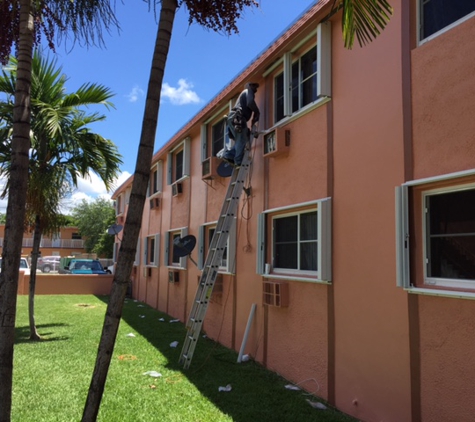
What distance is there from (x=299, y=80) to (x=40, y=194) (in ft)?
19.6

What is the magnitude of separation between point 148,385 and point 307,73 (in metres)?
5.23

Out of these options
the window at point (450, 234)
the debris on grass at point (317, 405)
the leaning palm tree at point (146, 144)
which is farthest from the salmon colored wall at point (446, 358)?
the leaning palm tree at point (146, 144)

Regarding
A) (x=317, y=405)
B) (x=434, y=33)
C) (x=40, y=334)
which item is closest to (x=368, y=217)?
(x=434, y=33)

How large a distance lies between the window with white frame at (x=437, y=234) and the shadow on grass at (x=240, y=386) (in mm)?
1972

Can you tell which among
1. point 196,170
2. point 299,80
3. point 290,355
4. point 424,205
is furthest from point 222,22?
point 196,170

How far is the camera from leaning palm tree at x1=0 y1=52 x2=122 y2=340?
9172 mm

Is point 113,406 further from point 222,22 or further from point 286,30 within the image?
point 286,30

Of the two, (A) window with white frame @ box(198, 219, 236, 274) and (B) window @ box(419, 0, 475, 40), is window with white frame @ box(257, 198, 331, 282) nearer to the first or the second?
(A) window with white frame @ box(198, 219, 236, 274)

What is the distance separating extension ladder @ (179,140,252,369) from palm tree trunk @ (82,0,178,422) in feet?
13.9

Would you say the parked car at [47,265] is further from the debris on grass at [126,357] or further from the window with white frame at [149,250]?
the debris on grass at [126,357]

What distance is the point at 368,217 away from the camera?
5.25 m

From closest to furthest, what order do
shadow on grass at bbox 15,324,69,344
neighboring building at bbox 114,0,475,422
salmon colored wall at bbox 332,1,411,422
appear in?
neighboring building at bbox 114,0,475,422
salmon colored wall at bbox 332,1,411,422
shadow on grass at bbox 15,324,69,344

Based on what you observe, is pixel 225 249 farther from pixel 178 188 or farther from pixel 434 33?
pixel 434 33

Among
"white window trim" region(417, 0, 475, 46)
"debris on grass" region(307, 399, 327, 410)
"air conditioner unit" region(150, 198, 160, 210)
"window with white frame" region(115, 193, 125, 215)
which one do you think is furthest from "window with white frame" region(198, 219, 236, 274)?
"window with white frame" region(115, 193, 125, 215)
